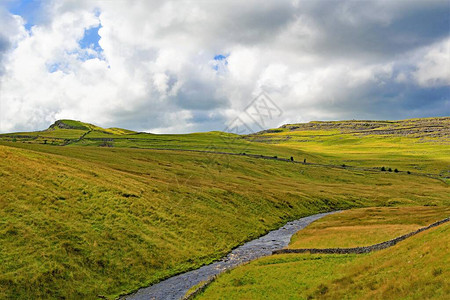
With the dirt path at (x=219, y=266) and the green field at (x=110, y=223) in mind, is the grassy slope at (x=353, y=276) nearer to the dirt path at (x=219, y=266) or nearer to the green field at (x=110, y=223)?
the dirt path at (x=219, y=266)

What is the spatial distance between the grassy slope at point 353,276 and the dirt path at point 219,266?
409 centimetres

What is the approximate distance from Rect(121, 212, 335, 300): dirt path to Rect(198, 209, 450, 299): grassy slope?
409cm

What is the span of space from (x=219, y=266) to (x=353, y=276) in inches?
793

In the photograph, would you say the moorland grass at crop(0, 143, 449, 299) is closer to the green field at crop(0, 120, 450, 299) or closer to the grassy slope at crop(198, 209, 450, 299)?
the green field at crop(0, 120, 450, 299)

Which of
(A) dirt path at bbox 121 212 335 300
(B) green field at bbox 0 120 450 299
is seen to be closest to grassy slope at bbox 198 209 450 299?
(A) dirt path at bbox 121 212 335 300

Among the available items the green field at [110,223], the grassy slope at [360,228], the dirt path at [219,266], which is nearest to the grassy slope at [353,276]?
the dirt path at [219,266]

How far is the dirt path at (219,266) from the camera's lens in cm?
3687

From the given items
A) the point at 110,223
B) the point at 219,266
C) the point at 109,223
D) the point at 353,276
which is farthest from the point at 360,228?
the point at 109,223

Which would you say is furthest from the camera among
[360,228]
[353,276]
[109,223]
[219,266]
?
[360,228]

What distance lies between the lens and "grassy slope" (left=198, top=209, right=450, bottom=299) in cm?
2439

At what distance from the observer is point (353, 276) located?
3059 cm

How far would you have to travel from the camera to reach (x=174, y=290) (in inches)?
1486

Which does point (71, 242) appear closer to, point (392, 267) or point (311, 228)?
point (392, 267)

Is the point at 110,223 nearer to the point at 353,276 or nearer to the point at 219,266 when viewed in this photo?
the point at 219,266
